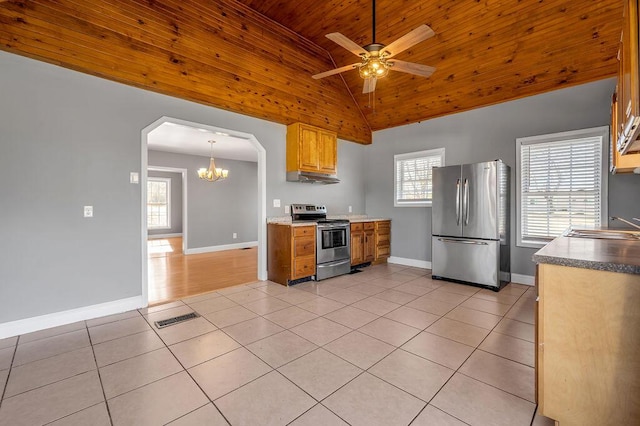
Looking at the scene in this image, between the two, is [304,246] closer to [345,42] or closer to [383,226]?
[383,226]

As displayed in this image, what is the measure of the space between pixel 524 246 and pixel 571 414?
3427 mm

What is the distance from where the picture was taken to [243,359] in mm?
2262

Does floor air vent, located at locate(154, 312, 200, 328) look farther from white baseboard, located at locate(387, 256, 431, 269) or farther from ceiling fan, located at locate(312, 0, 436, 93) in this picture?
white baseboard, located at locate(387, 256, 431, 269)

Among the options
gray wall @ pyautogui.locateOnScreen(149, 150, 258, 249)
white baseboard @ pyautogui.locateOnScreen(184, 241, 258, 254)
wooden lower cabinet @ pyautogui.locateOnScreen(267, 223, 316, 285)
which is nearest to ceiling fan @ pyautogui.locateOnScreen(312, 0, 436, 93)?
wooden lower cabinet @ pyautogui.locateOnScreen(267, 223, 316, 285)

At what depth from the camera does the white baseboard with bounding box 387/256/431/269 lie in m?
5.43

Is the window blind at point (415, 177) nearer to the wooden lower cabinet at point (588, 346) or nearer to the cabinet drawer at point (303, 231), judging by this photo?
the cabinet drawer at point (303, 231)

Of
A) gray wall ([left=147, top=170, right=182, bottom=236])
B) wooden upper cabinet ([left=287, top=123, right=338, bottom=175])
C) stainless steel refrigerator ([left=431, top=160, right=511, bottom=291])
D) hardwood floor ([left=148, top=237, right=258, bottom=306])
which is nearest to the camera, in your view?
stainless steel refrigerator ([left=431, top=160, right=511, bottom=291])

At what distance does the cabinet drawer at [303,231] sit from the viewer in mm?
4320

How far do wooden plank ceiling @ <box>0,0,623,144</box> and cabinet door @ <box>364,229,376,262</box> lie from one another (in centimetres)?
226

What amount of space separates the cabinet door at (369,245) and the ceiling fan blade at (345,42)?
3282mm

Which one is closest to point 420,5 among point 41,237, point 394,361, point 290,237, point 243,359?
point 290,237

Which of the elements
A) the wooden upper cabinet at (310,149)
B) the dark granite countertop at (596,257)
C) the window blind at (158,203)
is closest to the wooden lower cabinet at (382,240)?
the wooden upper cabinet at (310,149)

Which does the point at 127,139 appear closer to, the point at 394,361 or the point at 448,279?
the point at 394,361

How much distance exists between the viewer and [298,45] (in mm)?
4531
